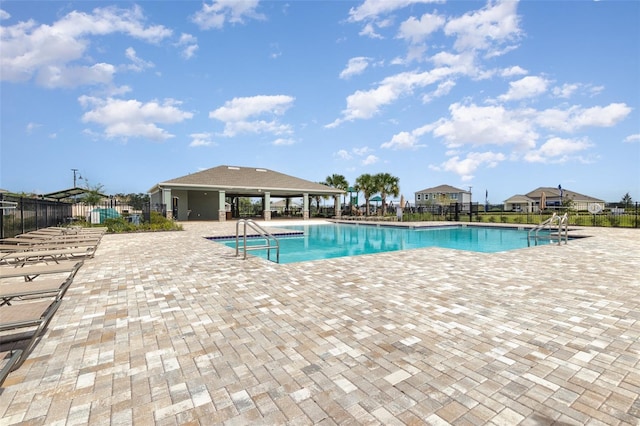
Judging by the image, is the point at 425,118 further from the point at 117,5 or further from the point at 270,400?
the point at 270,400

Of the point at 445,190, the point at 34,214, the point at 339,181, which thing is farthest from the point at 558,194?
the point at 34,214

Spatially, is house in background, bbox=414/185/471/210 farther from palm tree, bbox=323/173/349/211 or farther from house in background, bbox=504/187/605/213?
palm tree, bbox=323/173/349/211

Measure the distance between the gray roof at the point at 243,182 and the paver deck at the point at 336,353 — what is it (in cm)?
2069

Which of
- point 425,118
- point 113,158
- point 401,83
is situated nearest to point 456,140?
point 425,118

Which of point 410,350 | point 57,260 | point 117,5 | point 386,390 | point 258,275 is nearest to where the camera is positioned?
point 386,390

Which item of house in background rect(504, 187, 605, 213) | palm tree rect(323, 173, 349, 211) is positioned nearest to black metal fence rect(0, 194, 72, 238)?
palm tree rect(323, 173, 349, 211)

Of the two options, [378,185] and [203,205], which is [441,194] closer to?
[378,185]

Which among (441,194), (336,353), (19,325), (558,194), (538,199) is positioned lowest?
(336,353)

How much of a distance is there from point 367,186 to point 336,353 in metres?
33.0

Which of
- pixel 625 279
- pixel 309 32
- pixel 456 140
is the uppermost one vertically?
pixel 309 32

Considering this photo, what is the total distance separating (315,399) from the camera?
220 centimetres

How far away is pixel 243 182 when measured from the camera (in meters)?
28.6

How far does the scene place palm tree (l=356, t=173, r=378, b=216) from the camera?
35.0 m

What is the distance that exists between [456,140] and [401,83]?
11928 mm
